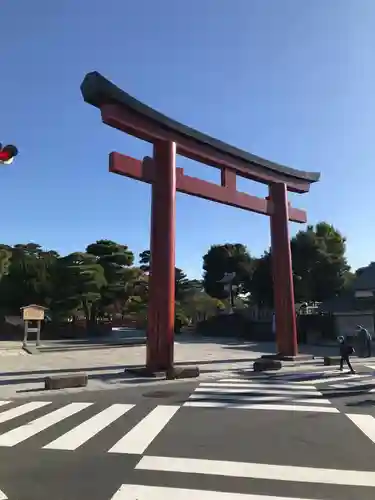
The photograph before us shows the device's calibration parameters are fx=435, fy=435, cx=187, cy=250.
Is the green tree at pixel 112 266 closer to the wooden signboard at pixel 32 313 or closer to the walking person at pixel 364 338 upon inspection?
the wooden signboard at pixel 32 313

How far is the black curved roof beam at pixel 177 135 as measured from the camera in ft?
41.8

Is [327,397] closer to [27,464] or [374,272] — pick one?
[27,464]

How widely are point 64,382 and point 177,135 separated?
8.74 meters

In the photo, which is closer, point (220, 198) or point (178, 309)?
point (220, 198)

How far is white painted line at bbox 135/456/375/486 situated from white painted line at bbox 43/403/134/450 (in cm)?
135

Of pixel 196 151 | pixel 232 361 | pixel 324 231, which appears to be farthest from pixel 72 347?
pixel 324 231

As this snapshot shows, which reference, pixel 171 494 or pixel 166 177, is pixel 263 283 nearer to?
pixel 166 177

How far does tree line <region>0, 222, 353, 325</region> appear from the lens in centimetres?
3672

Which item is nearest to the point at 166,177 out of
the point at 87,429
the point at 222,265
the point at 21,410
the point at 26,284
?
the point at 21,410

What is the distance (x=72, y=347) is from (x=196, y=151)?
16538 millimetres

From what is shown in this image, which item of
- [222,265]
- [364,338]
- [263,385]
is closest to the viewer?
[263,385]

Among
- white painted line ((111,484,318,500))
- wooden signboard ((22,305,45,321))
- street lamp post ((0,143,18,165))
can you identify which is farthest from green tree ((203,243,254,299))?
white painted line ((111,484,318,500))

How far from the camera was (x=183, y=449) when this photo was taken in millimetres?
5875

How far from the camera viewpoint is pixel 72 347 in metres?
27.0
